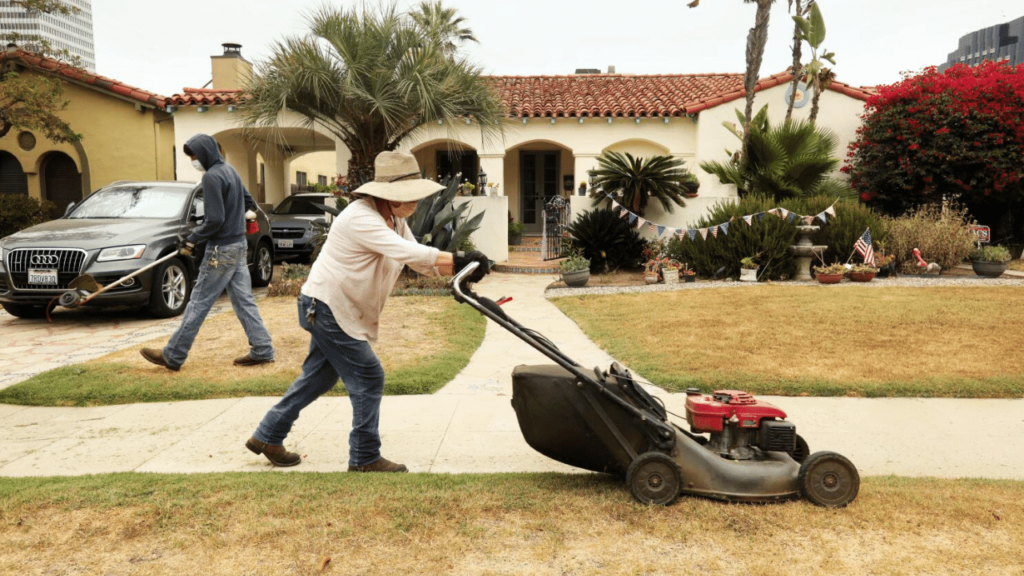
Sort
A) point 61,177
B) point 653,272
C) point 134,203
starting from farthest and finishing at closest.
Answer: point 61,177
point 653,272
point 134,203

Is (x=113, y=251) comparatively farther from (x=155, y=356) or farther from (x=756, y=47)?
(x=756, y=47)

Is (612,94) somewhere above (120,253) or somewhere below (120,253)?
above

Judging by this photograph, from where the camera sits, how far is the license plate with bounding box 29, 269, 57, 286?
9.10 m

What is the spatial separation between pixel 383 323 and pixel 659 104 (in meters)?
13.1

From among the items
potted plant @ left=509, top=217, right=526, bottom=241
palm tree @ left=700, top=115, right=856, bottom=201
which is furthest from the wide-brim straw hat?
potted plant @ left=509, top=217, right=526, bottom=241

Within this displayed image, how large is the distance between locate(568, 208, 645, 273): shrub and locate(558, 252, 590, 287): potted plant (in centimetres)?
86

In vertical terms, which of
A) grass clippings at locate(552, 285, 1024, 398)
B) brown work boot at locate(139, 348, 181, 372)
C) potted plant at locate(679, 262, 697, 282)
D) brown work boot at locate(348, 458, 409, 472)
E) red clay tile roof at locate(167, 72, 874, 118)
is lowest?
brown work boot at locate(348, 458, 409, 472)

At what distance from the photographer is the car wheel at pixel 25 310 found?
9.84 m

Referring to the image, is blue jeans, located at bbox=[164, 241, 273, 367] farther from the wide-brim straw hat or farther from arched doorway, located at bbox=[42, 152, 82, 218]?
arched doorway, located at bbox=[42, 152, 82, 218]

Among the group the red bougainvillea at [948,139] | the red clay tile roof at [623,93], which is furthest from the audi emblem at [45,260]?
the red bougainvillea at [948,139]

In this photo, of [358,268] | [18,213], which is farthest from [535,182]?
[358,268]

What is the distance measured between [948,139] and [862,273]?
5222 mm

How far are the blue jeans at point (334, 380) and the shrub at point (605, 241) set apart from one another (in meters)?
10.3

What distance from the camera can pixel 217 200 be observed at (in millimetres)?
6266
